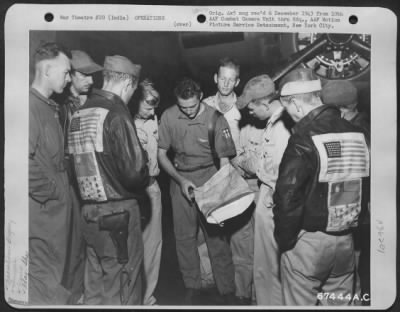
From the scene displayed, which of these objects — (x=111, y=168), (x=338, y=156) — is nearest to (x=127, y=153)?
(x=111, y=168)

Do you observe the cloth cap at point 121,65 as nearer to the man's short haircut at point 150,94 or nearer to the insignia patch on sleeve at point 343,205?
the man's short haircut at point 150,94

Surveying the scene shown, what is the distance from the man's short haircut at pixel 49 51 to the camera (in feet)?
5.98

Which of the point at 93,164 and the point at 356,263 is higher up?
the point at 93,164

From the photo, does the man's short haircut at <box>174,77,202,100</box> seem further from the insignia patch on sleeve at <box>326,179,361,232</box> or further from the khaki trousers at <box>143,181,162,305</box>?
the insignia patch on sleeve at <box>326,179,361,232</box>

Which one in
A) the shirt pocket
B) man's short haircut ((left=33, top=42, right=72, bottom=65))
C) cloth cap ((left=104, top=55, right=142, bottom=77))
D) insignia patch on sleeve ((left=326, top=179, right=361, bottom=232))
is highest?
man's short haircut ((left=33, top=42, right=72, bottom=65))

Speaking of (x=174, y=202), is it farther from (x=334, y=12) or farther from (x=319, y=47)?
(x=334, y=12)

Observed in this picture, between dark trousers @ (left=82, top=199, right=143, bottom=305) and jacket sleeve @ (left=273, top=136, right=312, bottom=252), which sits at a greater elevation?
jacket sleeve @ (left=273, top=136, right=312, bottom=252)

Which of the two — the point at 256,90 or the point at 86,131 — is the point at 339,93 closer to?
the point at 256,90

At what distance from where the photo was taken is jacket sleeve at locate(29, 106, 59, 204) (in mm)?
1817

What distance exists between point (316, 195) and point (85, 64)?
811 millimetres

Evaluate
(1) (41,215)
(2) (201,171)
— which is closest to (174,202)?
(2) (201,171)

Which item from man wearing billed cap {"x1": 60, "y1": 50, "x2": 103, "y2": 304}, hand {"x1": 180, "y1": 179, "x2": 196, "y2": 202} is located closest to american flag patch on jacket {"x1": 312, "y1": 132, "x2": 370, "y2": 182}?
hand {"x1": 180, "y1": 179, "x2": 196, "y2": 202}

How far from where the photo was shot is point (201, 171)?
1.82 m

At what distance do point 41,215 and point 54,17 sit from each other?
2.01 ft
